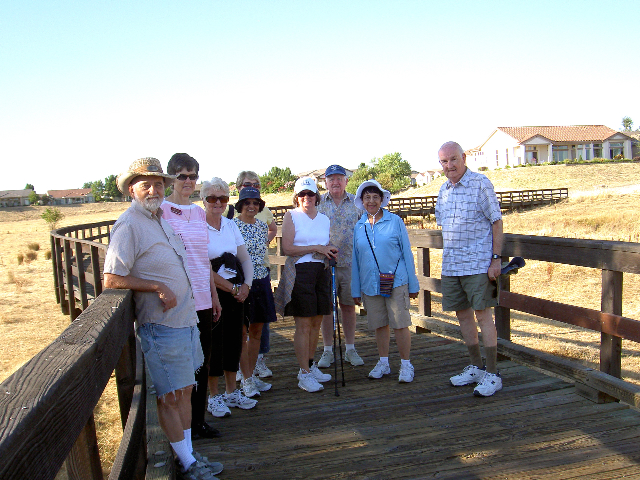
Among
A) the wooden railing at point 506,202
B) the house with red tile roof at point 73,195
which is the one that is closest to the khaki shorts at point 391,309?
the wooden railing at point 506,202

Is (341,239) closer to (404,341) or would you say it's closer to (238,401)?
(404,341)

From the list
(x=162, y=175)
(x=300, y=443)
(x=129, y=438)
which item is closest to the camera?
(x=129, y=438)

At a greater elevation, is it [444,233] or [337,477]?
[444,233]

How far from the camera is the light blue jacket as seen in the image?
424 cm

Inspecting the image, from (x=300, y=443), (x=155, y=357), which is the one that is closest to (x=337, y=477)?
(x=300, y=443)

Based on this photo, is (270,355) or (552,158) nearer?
(270,355)

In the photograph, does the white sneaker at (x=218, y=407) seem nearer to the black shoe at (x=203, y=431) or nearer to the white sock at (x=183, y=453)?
the black shoe at (x=203, y=431)

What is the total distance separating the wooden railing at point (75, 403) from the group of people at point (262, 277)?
0.69ft

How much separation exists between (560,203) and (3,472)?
3760 cm

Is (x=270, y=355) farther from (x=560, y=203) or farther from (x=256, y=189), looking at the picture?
(x=560, y=203)

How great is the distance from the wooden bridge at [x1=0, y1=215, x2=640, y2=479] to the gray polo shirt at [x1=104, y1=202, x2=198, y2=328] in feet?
0.39

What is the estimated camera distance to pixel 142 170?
8.38 ft

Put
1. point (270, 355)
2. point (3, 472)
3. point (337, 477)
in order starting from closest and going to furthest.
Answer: point (3, 472) → point (337, 477) → point (270, 355)

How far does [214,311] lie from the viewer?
3.30m
